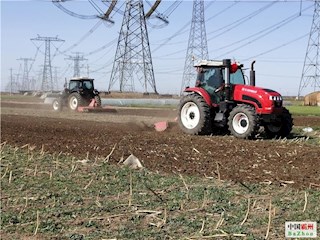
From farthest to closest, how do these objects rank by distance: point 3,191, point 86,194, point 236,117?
1. point 236,117
2. point 3,191
3. point 86,194

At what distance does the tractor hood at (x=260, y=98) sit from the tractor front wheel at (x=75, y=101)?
1473cm

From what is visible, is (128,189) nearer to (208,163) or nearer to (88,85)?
(208,163)

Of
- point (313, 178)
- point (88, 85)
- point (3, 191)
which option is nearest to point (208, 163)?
point (313, 178)

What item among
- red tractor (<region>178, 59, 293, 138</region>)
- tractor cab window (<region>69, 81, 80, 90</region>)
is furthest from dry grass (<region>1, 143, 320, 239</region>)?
tractor cab window (<region>69, 81, 80, 90</region>)

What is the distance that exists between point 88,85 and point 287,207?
2269cm

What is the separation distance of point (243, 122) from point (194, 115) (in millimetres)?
1806

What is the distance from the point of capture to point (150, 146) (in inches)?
412

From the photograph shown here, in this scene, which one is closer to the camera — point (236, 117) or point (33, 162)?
point (33, 162)

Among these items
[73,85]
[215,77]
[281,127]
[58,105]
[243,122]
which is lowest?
[281,127]

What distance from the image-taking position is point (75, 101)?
88.2 feet

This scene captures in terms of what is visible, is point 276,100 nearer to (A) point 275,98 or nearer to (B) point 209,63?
(A) point 275,98

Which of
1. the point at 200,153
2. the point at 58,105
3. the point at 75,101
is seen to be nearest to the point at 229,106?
the point at 200,153

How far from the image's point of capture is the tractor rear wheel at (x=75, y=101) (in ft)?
86.8

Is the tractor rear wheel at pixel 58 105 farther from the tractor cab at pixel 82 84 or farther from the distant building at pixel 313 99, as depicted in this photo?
the distant building at pixel 313 99
